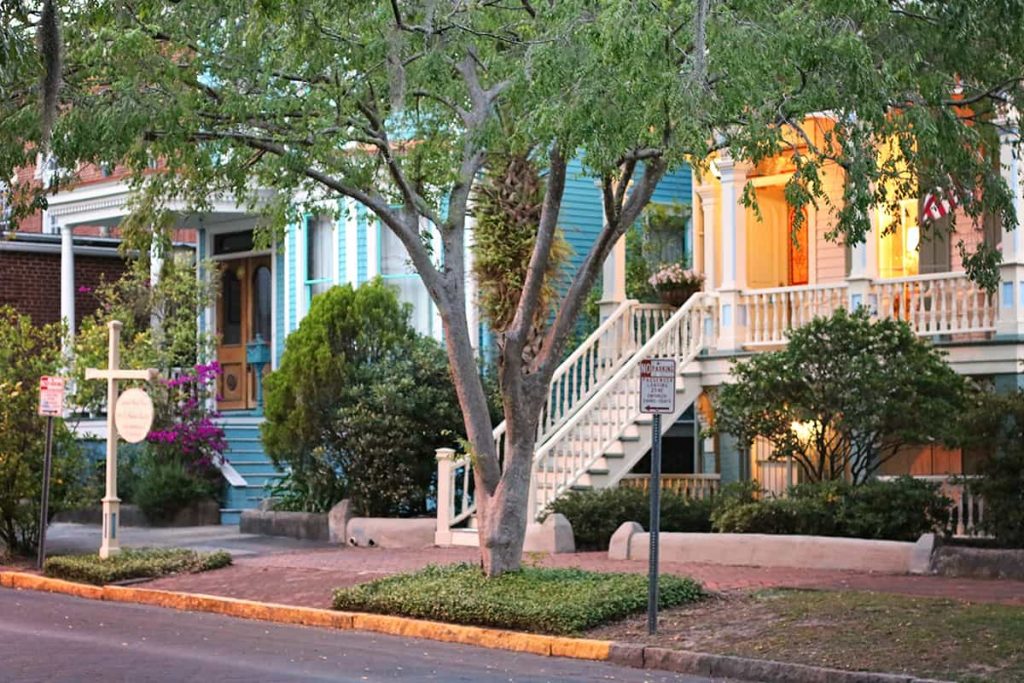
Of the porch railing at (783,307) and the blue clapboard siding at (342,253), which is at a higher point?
the blue clapboard siding at (342,253)

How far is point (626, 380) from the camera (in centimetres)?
2434

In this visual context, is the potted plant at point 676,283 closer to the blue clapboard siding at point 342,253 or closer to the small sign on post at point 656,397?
the blue clapboard siding at point 342,253

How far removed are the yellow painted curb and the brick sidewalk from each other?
347 millimetres

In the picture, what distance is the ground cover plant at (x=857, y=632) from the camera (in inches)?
506

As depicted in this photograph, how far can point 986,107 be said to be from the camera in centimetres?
1708

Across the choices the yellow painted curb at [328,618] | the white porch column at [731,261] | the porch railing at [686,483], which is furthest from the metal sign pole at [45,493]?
the white porch column at [731,261]

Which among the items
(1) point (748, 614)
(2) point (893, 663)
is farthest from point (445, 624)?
(2) point (893, 663)

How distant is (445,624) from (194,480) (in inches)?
506

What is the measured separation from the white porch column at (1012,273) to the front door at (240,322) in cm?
1457

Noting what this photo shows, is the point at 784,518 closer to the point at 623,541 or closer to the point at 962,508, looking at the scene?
the point at 623,541

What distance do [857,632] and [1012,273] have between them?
867 centimetres

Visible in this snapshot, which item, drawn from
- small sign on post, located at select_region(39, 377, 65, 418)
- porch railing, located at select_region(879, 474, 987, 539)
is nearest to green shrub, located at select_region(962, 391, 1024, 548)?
porch railing, located at select_region(879, 474, 987, 539)

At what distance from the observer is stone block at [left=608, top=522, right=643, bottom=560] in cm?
2081

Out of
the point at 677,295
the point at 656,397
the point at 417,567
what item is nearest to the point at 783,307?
the point at 677,295
